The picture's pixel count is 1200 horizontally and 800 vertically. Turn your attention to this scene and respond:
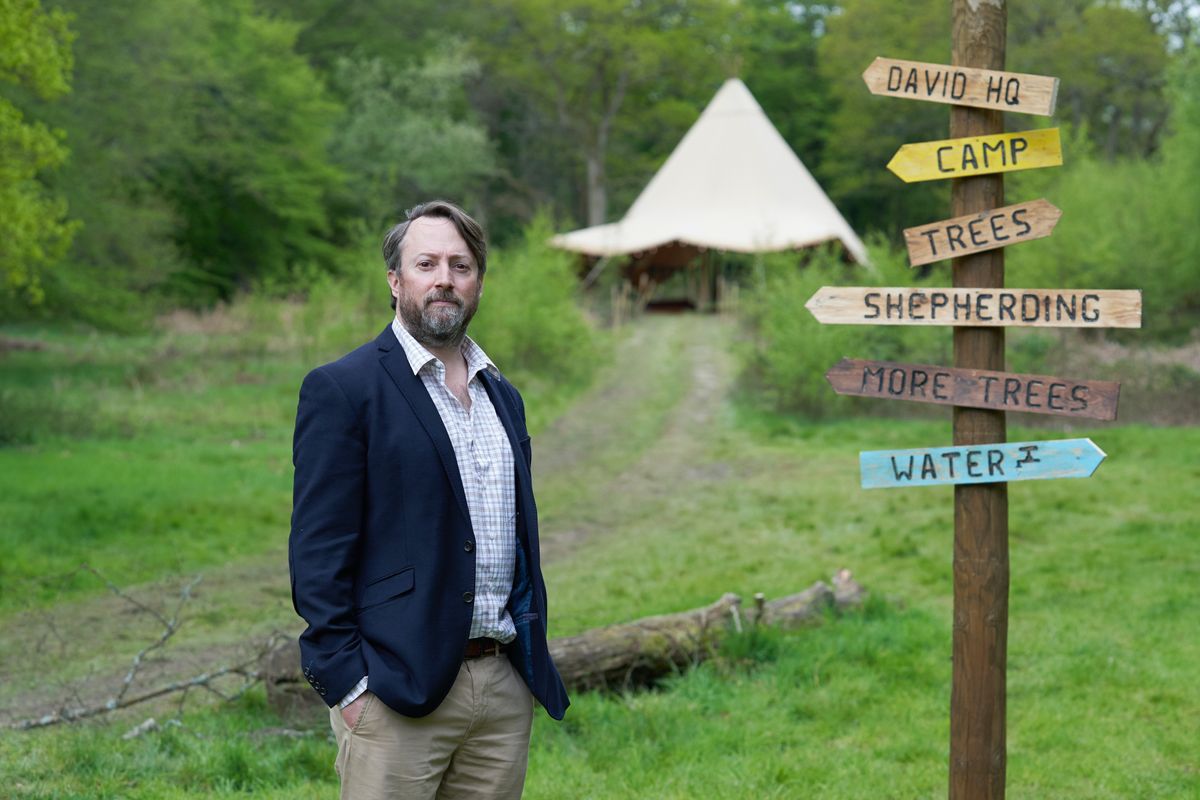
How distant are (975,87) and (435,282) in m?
1.75

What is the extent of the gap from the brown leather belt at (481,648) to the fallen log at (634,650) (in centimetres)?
293

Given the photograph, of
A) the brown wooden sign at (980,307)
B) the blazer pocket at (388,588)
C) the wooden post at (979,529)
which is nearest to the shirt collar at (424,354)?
the blazer pocket at (388,588)

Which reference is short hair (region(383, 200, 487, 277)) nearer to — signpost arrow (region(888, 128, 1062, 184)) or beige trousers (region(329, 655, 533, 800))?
beige trousers (region(329, 655, 533, 800))

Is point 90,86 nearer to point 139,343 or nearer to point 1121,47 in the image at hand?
point 139,343

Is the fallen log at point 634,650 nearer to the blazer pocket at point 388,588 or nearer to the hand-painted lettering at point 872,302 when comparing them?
the hand-painted lettering at point 872,302

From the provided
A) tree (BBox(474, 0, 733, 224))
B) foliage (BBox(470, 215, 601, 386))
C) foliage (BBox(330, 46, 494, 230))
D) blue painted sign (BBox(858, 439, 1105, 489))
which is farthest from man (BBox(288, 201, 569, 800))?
tree (BBox(474, 0, 733, 224))

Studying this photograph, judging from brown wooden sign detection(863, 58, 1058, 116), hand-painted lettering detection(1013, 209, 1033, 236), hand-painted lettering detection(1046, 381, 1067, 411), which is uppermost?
brown wooden sign detection(863, 58, 1058, 116)

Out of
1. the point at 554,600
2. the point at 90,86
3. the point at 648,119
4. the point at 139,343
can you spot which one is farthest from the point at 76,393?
the point at 648,119

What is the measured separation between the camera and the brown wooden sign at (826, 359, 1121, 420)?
144 inches

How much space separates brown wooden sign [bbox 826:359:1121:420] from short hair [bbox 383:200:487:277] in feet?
4.05

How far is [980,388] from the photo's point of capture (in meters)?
3.74

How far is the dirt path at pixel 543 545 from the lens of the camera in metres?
6.64

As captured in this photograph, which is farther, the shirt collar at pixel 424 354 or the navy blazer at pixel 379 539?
the shirt collar at pixel 424 354

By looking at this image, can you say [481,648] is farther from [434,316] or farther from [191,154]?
[191,154]
